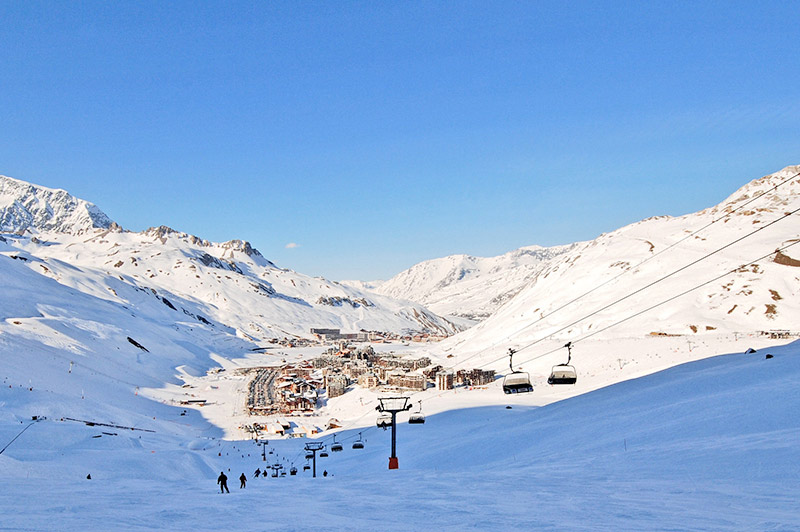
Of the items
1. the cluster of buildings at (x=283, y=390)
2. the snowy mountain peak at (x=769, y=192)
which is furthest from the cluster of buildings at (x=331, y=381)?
the snowy mountain peak at (x=769, y=192)

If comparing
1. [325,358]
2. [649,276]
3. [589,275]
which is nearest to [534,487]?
[649,276]

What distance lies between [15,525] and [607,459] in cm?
1429

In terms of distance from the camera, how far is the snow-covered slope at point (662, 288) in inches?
2756

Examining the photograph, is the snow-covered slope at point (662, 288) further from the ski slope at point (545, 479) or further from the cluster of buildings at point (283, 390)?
the ski slope at point (545, 479)

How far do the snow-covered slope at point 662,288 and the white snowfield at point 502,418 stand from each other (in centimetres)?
42

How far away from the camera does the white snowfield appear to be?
1011 cm

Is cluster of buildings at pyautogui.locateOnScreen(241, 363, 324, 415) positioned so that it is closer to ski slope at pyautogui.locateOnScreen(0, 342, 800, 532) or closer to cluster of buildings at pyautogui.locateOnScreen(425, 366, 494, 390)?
cluster of buildings at pyautogui.locateOnScreen(425, 366, 494, 390)

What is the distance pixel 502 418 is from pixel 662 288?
57.4m

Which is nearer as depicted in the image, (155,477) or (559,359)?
(155,477)

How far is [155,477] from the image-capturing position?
27000 mm

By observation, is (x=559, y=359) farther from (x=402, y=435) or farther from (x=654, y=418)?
(x=654, y=418)

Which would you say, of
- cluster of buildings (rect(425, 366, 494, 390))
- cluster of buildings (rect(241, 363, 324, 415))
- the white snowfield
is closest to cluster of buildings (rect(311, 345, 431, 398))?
cluster of buildings (rect(241, 363, 324, 415))

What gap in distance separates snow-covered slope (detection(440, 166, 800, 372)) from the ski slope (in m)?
37.3

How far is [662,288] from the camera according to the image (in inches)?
3270
